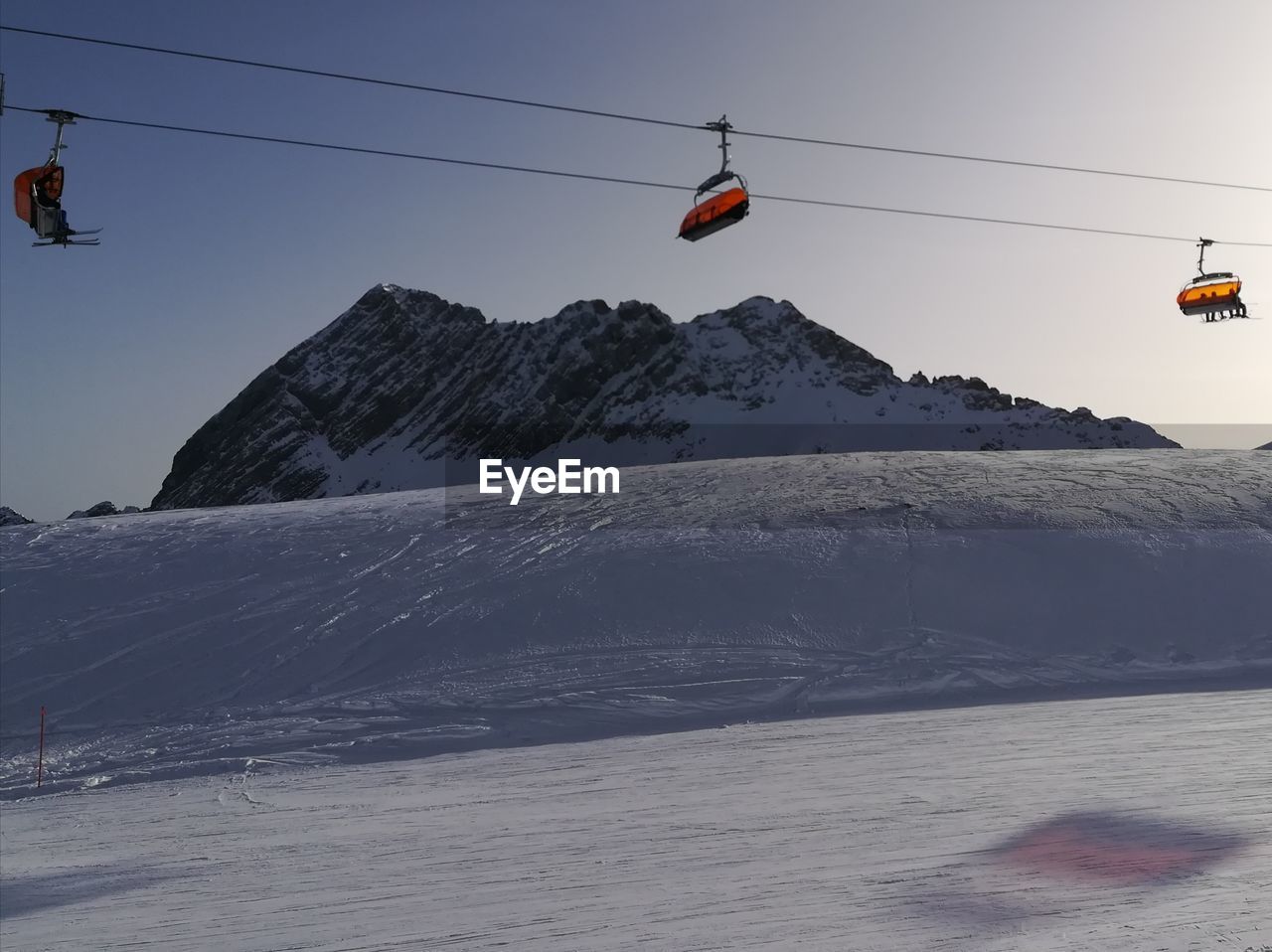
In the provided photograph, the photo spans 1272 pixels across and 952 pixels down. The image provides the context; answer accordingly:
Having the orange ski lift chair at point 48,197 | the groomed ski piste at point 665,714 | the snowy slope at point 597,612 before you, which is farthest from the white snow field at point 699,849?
the orange ski lift chair at point 48,197

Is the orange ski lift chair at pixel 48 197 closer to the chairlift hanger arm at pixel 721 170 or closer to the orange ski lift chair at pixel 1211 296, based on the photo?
the chairlift hanger arm at pixel 721 170

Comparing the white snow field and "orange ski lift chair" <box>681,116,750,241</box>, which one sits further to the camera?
"orange ski lift chair" <box>681,116,750,241</box>

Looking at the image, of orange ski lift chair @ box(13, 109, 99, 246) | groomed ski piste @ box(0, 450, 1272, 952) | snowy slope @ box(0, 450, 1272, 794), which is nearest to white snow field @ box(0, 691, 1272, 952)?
groomed ski piste @ box(0, 450, 1272, 952)

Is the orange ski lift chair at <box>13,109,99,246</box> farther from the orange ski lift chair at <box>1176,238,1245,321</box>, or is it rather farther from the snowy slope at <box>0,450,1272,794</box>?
the orange ski lift chair at <box>1176,238,1245,321</box>

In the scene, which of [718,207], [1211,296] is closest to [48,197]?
[718,207]

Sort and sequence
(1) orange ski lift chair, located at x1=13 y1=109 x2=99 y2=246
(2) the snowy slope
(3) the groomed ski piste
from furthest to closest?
(2) the snowy slope, (1) orange ski lift chair, located at x1=13 y1=109 x2=99 y2=246, (3) the groomed ski piste

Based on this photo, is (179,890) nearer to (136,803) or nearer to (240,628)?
(136,803)
